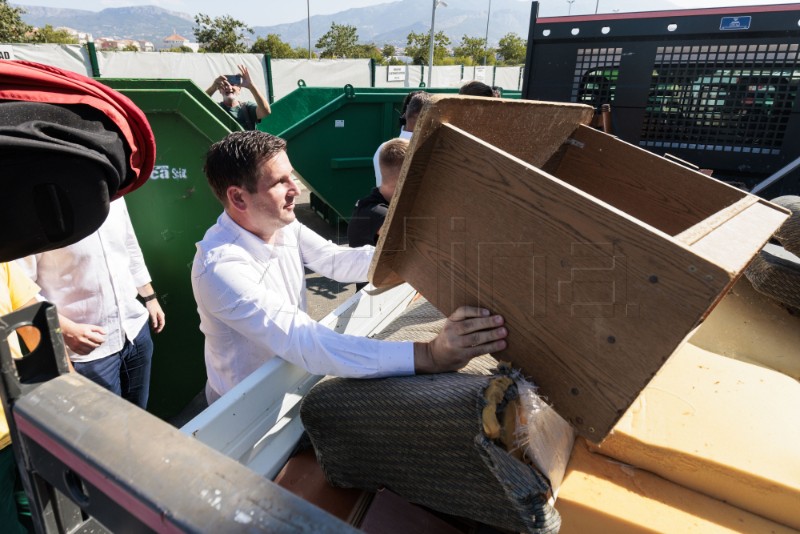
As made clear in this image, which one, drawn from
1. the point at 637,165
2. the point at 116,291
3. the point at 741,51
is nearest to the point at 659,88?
the point at 741,51

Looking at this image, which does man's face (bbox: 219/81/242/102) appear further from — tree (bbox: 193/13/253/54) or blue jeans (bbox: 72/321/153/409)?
tree (bbox: 193/13/253/54)

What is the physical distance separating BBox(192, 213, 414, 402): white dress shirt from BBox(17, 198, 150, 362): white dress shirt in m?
0.67

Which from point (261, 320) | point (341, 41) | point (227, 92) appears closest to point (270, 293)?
point (261, 320)

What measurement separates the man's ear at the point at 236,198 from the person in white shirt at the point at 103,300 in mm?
530

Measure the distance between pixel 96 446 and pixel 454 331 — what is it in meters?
0.79

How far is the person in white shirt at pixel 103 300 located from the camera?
6.90 feet

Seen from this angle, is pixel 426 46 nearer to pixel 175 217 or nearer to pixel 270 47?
pixel 270 47

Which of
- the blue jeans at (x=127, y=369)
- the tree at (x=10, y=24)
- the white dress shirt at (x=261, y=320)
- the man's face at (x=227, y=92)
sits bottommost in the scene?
the blue jeans at (x=127, y=369)

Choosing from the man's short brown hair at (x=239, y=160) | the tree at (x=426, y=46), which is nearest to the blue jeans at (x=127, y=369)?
the man's short brown hair at (x=239, y=160)

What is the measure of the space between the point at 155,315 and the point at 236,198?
1.29m

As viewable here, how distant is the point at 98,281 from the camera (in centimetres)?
222

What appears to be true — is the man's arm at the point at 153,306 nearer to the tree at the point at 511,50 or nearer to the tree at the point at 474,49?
the tree at the point at 474,49

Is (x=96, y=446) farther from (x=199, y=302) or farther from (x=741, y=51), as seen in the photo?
(x=741, y=51)

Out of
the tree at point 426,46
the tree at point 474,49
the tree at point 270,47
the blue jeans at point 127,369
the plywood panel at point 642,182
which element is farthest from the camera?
the tree at point 474,49
